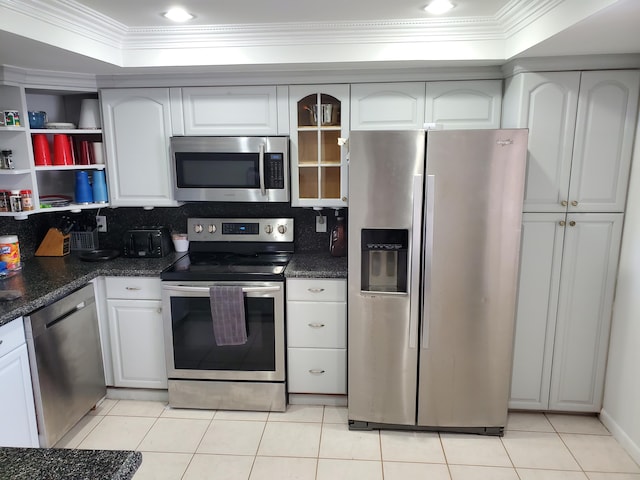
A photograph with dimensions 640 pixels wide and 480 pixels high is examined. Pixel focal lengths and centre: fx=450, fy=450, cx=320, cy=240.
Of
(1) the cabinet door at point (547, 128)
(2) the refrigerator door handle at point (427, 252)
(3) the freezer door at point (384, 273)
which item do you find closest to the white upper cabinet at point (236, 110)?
(3) the freezer door at point (384, 273)

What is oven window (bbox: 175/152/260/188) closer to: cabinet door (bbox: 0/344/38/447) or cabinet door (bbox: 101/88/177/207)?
cabinet door (bbox: 101/88/177/207)

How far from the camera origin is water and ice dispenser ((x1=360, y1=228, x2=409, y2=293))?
2.42 meters

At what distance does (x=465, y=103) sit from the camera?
8.87 feet

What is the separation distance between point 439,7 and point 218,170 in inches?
60.7

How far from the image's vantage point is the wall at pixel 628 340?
234 centimetres

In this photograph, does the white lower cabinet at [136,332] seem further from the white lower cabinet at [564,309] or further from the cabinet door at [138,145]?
the white lower cabinet at [564,309]

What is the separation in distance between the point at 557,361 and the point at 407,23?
2.09 metres

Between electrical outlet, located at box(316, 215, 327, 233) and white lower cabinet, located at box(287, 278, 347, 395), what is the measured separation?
58 cm

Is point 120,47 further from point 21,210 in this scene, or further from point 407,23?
point 407,23

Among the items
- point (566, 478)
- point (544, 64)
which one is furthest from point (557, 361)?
point (544, 64)

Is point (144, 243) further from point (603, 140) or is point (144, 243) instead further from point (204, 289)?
point (603, 140)

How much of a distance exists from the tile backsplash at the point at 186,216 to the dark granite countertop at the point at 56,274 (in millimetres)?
271

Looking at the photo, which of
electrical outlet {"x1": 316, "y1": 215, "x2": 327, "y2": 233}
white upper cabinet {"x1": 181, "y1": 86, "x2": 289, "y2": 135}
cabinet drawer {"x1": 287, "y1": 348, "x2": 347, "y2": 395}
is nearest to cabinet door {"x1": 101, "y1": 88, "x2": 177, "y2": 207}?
white upper cabinet {"x1": 181, "y1": 86, "x2": 289, "y2": 135}

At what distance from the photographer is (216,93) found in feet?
9.17
